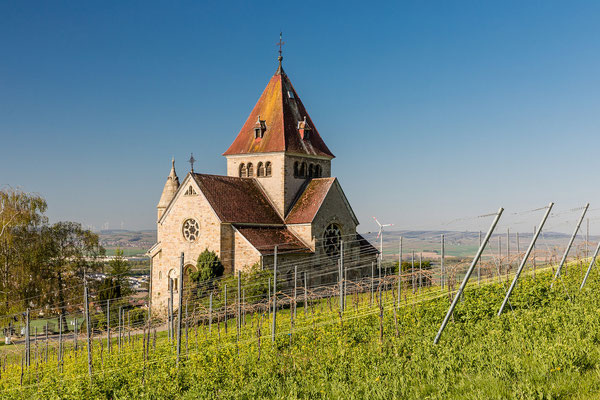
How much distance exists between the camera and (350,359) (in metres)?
13.8

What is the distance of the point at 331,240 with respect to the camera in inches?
1715

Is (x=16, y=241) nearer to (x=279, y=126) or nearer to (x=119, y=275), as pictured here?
(x=119, y=275)

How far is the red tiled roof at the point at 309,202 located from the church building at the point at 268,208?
3.3 inches

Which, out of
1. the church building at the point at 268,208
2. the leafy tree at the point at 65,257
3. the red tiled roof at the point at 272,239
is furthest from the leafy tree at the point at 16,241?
the red tiled roof at the point at 272,239

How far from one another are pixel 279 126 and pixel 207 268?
13923 millimetres

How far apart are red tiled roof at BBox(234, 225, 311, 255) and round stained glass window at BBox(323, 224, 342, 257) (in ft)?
7.17

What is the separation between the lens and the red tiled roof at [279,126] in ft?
147

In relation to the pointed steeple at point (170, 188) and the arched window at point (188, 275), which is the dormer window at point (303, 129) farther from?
the arched window at point (188, 275)

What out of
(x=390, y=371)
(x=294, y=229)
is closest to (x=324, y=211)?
(x=294, y=229)

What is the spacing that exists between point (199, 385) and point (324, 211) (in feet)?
99.0

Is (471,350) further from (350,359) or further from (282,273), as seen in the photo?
(282,273)

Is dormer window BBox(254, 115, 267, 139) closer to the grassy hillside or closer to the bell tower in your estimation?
the bell tower

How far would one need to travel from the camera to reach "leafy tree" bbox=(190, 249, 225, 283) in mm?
37125

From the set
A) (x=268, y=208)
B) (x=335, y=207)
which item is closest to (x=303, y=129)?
(x=335, y=207)
